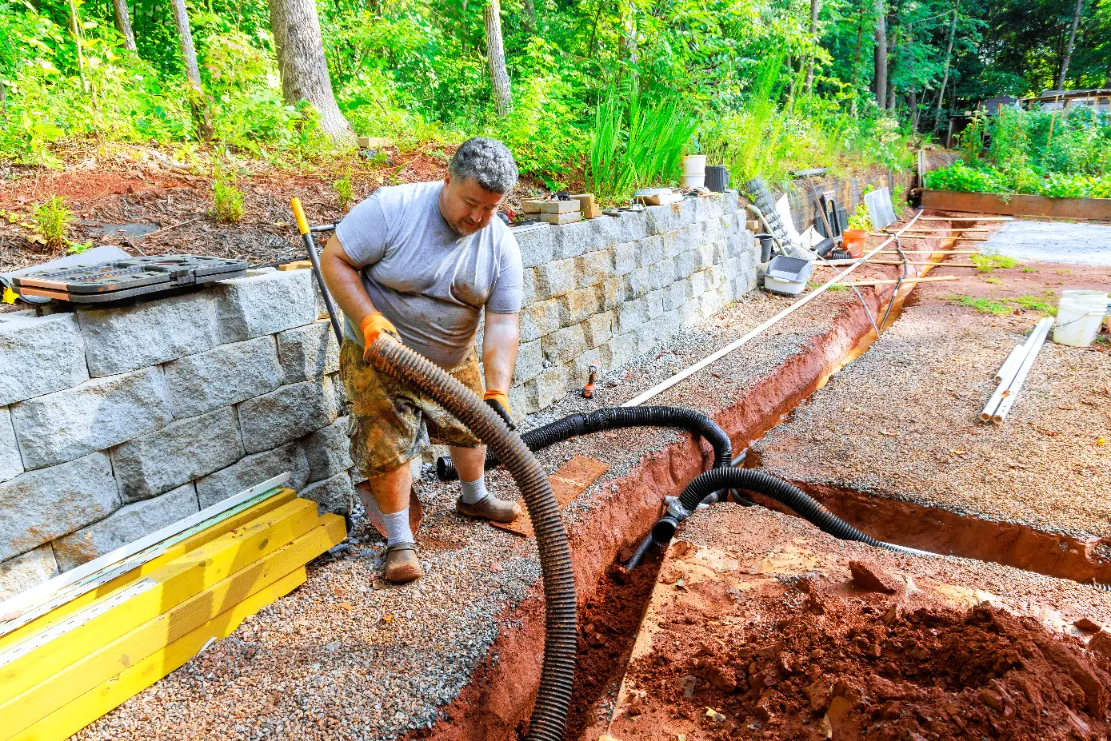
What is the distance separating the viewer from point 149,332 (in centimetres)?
273

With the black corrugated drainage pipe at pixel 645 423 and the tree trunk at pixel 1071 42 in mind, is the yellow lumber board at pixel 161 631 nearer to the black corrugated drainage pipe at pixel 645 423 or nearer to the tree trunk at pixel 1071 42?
the black corrugated drainage pipe at pixel 645 423

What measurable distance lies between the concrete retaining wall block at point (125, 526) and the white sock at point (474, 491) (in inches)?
50.5

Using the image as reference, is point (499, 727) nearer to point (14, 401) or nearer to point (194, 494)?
point (194, 494)

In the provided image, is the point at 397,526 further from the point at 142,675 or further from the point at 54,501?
the point at 54,501

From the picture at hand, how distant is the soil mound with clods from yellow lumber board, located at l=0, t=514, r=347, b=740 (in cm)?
159

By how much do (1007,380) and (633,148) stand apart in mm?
3923

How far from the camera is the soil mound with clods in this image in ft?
6.49

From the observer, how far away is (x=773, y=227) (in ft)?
30.6

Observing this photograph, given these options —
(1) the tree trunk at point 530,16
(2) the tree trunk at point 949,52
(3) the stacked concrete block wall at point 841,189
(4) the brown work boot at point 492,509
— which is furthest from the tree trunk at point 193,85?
(2) the tree trunk at point 949,52

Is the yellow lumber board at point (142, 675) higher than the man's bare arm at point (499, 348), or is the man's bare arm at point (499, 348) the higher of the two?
the man's bare arm at point (499, 348)

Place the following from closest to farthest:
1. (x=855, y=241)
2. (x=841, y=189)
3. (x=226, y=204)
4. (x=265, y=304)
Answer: (x=265, y=304), (x=226, y=204), (x=855, y=241), (x=841, y=189)

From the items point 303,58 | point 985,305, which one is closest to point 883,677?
point 303,58

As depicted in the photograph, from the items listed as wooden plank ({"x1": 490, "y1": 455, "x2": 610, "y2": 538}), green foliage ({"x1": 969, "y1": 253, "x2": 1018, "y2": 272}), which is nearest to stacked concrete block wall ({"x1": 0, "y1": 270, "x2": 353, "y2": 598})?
wooden plank ({"x1": 490, "y1": 455, "x2": 610, "y2": 538})

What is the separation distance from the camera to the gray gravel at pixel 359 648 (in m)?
2.36
